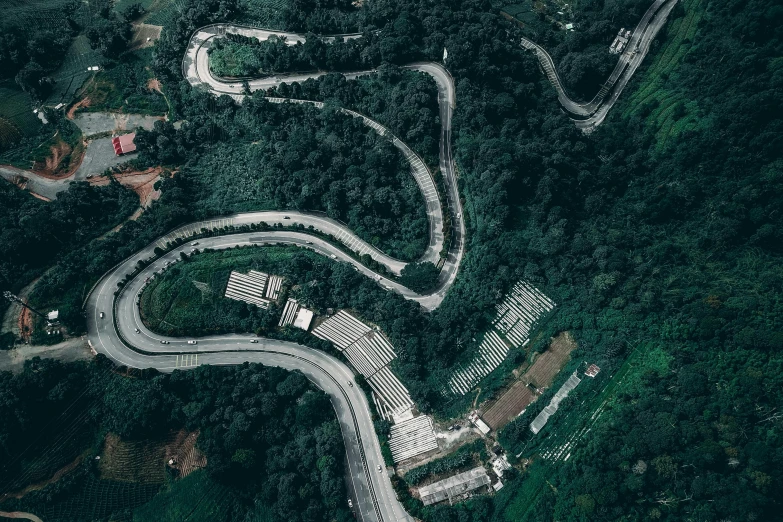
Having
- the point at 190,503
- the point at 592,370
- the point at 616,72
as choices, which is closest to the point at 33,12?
the point at 190,503

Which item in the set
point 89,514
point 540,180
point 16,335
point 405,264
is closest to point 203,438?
point 89,514

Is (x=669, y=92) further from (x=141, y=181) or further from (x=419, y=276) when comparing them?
(x=141, y=181)

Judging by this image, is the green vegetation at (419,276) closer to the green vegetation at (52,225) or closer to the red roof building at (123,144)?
the green vegetation at (52,225)

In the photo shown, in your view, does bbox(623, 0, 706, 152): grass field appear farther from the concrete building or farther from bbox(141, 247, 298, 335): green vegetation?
bbox(141, 247, 298, 335): green vegetation

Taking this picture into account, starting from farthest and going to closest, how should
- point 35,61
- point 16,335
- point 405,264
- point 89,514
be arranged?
point 35,61, point 405,264, point 16,335, point 89,514

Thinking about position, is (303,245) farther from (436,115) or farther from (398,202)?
(436,115)

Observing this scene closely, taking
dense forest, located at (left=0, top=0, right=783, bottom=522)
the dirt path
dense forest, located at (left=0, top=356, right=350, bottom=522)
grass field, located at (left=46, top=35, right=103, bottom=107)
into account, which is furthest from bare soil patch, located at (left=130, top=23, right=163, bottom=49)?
dense forest, located at (left=0, top=356, right=350, bottom=522)
